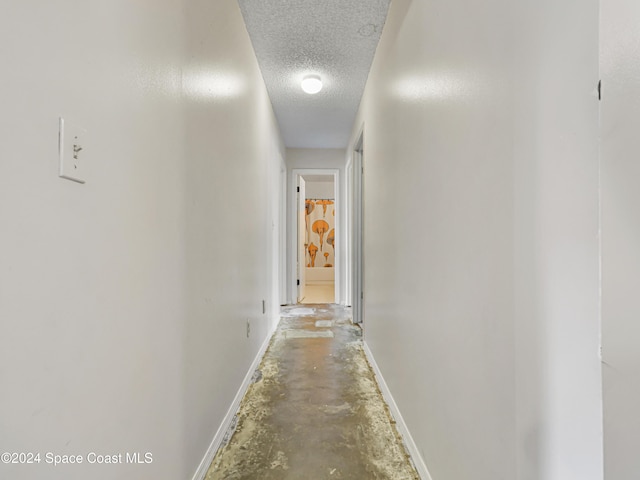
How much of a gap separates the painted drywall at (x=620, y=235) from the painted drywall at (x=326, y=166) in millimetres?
4564

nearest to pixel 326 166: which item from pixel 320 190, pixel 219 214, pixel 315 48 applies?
pixel 315 48

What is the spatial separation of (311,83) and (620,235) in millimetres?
2912

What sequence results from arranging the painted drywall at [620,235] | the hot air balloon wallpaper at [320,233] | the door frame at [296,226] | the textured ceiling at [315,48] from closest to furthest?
the painted drywall at [620,235] < the textured ceiling at [315,48] < the door frame at [296,226] < the hot air balloon wallpaper at [320,233]

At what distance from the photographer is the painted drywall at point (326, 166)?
16.5 ft

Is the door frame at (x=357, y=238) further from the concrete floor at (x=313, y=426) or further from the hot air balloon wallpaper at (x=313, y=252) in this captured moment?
the hot air balloon wallpaper at (x=313, y=252)

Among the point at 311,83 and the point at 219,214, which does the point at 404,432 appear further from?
the point at 311,83

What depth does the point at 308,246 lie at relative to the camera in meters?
8.55

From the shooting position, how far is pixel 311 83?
9.68ft

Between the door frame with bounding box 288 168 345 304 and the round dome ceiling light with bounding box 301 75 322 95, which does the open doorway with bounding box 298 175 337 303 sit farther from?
the round dome ceiling light with bounding box 301 75 322 95

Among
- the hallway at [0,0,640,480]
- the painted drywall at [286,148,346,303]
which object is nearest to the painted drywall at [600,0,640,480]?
the hallway at [0,0,640,480]

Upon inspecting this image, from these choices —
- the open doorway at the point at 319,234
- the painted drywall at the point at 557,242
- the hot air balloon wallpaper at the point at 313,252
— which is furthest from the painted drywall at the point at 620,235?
the hot air balloon wallpaper at the point at 313,252

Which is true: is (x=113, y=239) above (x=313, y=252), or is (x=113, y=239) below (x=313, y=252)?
above

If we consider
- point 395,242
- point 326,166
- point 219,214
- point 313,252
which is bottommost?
point 313,252

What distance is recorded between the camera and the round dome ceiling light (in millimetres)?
2937
